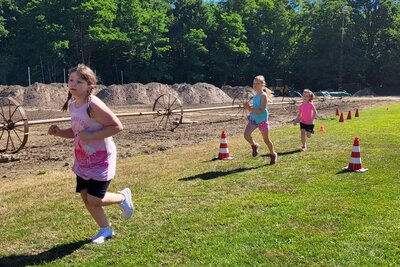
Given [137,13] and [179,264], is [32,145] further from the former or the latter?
[137,13]

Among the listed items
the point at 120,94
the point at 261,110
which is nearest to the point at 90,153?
the point at 261,110

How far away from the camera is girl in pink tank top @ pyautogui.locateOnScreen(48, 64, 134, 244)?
14.0ft

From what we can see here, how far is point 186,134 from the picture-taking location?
1639 centimetres

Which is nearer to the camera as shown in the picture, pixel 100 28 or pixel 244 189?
pixel 244 189

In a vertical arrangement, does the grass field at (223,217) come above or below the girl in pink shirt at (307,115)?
below

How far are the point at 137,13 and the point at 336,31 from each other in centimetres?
3355

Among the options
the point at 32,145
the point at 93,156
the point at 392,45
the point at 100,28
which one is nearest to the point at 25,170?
the point at 32,145

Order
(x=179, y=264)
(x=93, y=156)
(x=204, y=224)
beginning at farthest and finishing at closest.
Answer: (x=204, y=224) → (x=93, y=156) → (x=179, y=264)

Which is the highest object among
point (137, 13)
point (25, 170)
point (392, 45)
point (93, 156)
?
point (137, 13)

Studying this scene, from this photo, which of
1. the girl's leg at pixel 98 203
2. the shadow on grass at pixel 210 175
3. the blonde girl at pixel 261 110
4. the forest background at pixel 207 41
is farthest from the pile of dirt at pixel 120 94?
the girl's leg at pixel 98 203

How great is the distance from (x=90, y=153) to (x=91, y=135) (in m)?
0.24

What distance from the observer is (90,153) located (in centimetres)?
438

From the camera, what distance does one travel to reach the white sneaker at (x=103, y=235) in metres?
4.55

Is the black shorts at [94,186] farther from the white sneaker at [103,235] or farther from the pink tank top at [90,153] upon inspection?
the white sneaker at [103,235]
